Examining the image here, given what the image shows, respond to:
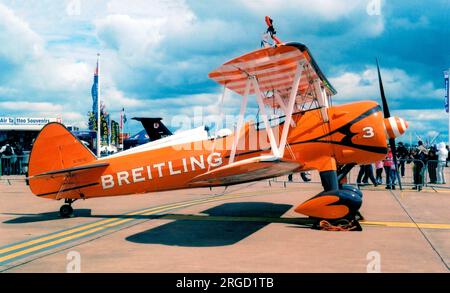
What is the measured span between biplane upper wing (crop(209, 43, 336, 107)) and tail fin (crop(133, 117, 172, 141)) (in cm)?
1917

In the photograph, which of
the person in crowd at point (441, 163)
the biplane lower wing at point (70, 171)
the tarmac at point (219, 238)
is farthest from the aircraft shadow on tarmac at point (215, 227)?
the person in crowd at point (441, 163)

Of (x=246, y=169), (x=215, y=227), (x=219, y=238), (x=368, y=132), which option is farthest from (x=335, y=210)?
(x=215, y=227)

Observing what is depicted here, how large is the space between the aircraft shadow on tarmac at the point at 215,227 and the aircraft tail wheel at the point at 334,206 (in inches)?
45.6

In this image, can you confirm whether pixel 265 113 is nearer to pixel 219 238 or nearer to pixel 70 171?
pixel 219 238

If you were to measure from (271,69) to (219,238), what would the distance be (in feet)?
11.9

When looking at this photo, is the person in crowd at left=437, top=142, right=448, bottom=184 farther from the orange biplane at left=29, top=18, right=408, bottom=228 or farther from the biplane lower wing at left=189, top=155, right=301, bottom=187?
the biplane lower wing at left=189, top=155, right=301, bottom=187

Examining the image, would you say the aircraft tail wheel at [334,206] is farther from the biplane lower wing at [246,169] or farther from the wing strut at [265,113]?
the wing strut at [265,113]

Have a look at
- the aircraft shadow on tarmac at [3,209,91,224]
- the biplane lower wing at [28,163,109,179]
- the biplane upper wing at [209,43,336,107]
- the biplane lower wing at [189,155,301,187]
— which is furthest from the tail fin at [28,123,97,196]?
the biplane lower wing at [189,155,301,187]

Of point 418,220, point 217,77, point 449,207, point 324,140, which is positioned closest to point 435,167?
point 449,207

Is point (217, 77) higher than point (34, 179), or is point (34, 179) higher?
point (217, 77)
